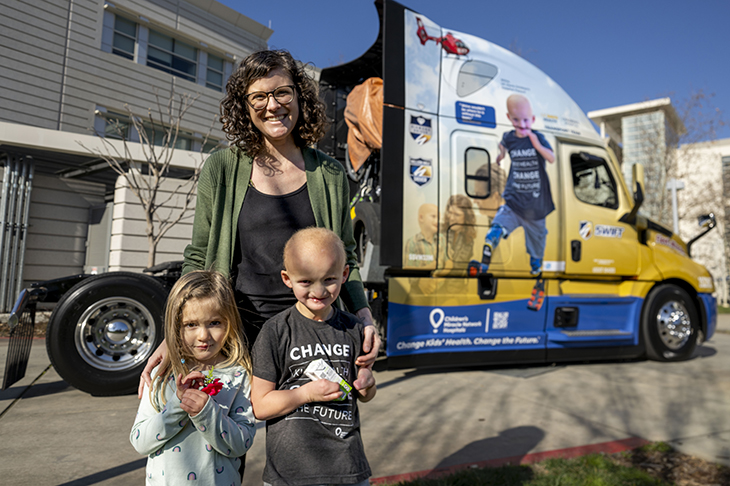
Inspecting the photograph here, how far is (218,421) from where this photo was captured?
1.45 m

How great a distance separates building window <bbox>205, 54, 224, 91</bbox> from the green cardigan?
15.2 metres

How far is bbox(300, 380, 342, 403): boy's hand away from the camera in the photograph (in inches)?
56.6

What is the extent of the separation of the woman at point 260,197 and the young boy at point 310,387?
0.88 ft

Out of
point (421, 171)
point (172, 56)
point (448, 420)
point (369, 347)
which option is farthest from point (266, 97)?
point (172, 56)

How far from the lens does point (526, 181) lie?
19.3ft

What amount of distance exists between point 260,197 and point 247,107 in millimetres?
355

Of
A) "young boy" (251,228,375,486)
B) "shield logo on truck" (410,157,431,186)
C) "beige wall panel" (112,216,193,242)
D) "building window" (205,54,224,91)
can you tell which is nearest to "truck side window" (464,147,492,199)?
"shield logo on truck" (410,157,431,186)

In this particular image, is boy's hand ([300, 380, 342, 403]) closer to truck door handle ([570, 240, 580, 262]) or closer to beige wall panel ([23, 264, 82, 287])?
truck door handle ([570, 240, 580, 262])

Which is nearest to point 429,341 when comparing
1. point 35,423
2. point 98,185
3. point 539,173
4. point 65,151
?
point 539,173

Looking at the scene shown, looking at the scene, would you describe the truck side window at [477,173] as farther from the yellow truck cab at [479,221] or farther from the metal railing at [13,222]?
the metal railing at [13,222]

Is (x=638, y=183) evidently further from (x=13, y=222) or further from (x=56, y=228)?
(x=56, y=228)

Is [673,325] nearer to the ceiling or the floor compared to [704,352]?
nearer to the ceiling

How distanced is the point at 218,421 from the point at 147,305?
10.8 feet

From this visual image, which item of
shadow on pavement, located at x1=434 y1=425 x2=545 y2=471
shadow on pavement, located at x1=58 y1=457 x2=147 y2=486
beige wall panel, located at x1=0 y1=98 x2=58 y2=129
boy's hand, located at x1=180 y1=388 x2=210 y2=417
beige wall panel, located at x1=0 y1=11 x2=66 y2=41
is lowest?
shadow on pavement, located at x1=434 y1=425 x2=545 y2=471
